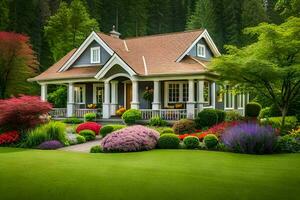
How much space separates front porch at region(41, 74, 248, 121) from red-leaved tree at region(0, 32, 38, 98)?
7.88 metres

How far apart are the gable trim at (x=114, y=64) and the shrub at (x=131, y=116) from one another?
267 cm

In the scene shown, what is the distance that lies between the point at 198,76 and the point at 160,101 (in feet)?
13.7

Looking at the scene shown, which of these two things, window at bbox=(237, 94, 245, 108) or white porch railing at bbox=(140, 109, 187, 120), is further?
window at bbox=(237, 94, 245, 108)

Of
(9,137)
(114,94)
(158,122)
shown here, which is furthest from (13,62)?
(9,137)

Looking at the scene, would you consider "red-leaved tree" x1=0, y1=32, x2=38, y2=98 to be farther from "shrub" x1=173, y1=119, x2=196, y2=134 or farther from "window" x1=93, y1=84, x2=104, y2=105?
"shrub" x1=173, y1=119, x2=196, y2=134

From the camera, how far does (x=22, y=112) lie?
1880 cm

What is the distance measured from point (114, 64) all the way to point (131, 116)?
14.0 ft

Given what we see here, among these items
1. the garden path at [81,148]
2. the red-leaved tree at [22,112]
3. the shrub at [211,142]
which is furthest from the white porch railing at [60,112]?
the shrub at [211,142]

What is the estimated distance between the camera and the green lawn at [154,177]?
8.19m

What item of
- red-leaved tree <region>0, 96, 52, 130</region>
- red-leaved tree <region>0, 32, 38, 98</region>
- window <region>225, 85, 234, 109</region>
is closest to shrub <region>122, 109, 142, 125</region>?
red-leaved tree <region>0, 96, 52, 130</region>

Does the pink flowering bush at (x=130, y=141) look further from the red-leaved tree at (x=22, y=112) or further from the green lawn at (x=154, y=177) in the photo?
the red-leaved tree at (x=22, y=112)

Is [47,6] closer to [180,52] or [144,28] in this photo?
[144,28]

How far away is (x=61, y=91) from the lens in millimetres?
35844

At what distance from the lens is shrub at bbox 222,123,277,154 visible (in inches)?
562
